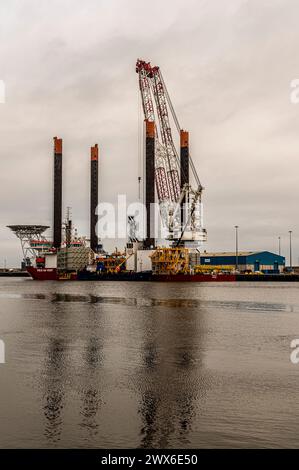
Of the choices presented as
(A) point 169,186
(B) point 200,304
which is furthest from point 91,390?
(A) point 169,186

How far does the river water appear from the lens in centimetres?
1218

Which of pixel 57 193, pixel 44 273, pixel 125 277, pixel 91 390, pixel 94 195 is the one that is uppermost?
pixel 57 193

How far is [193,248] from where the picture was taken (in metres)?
166

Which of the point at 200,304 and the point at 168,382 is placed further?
the point at 200,304

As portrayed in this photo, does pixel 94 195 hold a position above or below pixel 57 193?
below

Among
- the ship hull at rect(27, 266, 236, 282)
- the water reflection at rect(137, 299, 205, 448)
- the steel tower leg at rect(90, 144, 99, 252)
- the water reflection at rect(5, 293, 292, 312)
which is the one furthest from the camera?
the steel tower leg at rect(90, 144, 99, 252)

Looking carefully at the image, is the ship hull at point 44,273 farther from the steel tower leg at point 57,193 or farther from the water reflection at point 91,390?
the water reflection at point 91,390

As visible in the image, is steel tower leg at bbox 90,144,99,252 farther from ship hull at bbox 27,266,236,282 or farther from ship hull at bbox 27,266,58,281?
ship hull at bbox 27,266,58,281

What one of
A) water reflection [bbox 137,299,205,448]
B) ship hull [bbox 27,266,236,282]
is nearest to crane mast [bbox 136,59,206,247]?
ship hull [bbox 27,266,236,282]

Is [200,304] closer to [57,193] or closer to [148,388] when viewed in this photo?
[148,388]

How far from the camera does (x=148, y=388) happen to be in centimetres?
1706

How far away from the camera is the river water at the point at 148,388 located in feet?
40.0

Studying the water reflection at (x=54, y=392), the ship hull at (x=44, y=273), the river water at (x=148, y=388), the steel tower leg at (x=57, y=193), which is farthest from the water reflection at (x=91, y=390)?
the ship hull at (x=44, y=273)

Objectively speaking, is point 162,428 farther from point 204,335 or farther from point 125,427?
point 204,335
